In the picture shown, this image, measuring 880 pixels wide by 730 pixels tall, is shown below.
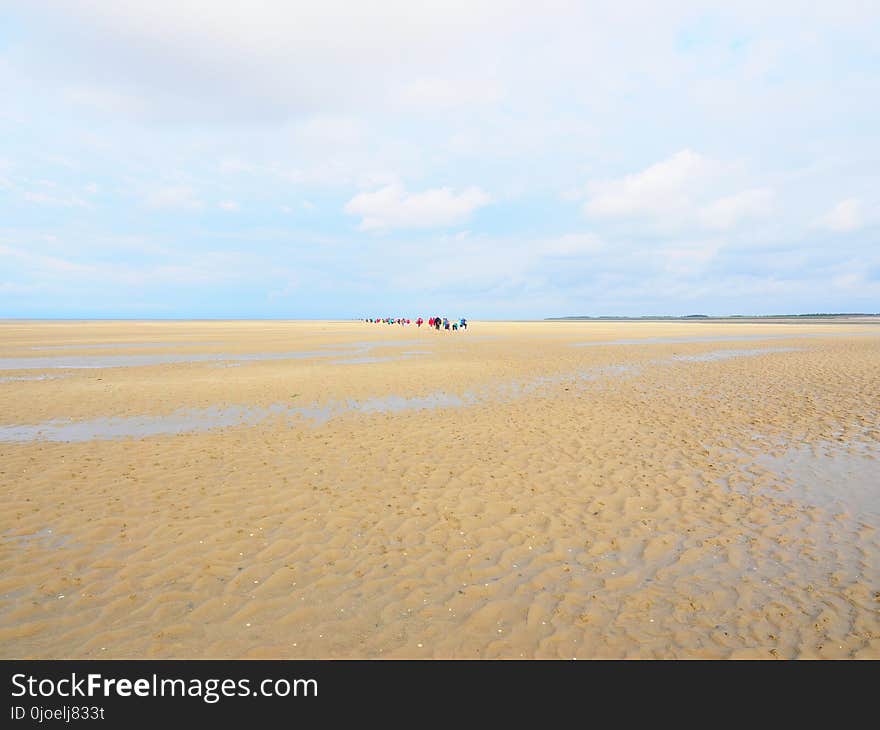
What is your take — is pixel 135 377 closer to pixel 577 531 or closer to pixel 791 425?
pixel 577 531

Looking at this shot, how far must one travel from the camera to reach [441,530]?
734cm

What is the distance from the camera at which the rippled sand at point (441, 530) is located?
496 centimetres

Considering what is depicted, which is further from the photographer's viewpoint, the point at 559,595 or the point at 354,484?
the point at 354,484

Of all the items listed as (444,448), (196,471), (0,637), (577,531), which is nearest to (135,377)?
(196,471)

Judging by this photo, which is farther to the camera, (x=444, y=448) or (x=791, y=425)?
(x=791, y=425)

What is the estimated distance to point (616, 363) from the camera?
29.4m

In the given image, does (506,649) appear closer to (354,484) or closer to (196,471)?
(354,484)

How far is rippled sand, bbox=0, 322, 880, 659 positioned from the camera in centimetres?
496

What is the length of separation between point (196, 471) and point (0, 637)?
5.16 meters
